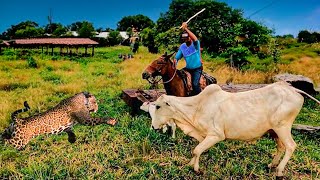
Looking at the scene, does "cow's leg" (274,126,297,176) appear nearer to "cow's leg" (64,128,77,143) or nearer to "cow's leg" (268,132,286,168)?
"cow's leg" (268,132,286,168)

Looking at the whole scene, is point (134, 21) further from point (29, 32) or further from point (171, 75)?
point (171, 75)

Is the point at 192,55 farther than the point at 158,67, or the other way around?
the point at 158,67

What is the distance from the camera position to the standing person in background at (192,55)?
7.28 m

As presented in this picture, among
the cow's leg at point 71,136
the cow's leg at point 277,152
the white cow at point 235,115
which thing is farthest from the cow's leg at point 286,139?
the cow's leg at point 71,136

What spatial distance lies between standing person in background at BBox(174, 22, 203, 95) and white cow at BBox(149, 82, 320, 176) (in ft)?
7.16

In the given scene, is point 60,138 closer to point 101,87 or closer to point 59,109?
point 59,109

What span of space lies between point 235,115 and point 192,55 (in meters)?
2.65

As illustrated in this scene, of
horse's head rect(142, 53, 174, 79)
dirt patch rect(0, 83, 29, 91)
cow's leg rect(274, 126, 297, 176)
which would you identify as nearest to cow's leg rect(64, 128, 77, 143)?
horse's head rect(142, 53, 174, 79)

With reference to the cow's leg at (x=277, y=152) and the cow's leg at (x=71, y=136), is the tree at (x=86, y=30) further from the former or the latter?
the cow's leg at (x=277, y=152)

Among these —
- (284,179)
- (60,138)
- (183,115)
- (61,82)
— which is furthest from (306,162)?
(61,82)

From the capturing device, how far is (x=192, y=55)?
7480 millimetres

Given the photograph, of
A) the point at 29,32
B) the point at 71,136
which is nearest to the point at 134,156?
the point at 71,136

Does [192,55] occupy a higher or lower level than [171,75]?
higher

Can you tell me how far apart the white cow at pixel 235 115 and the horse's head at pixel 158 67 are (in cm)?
221
